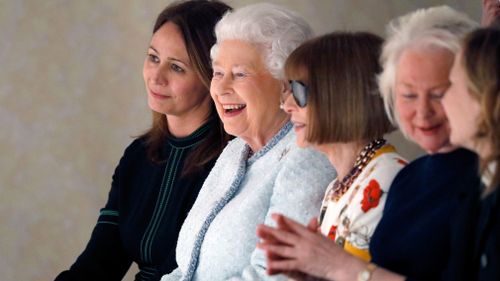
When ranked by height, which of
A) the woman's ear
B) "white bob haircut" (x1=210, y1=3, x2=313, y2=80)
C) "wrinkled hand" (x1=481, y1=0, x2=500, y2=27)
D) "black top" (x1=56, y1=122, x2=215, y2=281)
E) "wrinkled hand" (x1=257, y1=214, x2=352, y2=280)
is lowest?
"black top" (x1=56, y1=122, x2=215, y2=281)


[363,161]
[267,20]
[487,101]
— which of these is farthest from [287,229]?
[267,20]

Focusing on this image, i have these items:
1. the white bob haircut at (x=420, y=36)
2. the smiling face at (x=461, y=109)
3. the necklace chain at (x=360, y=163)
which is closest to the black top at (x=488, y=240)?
the smiling face at (x=461, y=109)

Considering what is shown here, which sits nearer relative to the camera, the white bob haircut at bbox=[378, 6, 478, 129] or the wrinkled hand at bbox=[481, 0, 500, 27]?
the white bob haircut at bbox=[378, 6, 478, 129]

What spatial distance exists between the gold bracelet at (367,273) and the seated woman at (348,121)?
0.20 meters

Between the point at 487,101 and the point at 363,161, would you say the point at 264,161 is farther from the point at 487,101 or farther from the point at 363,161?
the point at 487,101

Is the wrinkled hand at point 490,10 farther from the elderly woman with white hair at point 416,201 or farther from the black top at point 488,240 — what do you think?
the black top at point 488,240

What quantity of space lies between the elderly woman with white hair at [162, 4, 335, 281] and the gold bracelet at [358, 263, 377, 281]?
27.7 inches

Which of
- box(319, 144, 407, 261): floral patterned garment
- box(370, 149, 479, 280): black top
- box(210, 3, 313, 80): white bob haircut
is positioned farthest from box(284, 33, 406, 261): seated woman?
box(210, 3, 313, 80): white bob haircut

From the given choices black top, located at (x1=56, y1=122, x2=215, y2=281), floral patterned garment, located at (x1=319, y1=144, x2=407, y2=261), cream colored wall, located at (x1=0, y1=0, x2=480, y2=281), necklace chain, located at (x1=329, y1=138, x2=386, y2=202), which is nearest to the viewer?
floral patterned garment, located at (x1=319, y1=144, x2=407, y2=261)

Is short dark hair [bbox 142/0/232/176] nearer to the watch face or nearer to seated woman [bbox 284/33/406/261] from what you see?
seated woman [bbox 284/33/406/261]

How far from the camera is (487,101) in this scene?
1.62 metres

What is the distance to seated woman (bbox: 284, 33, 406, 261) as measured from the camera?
2.12 m

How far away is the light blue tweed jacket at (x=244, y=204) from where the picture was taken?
248 cm

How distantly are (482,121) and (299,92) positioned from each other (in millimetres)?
657
